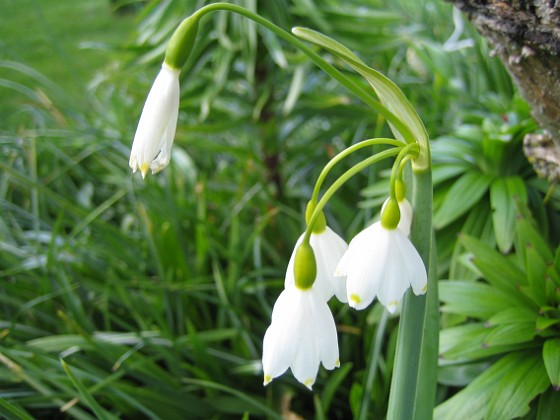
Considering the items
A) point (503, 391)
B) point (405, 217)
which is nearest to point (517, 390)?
point (503, 391)

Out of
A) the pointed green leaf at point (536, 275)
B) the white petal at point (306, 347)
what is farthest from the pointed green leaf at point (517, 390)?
the white petal at point (306, 347)

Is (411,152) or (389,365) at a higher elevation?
(411,152)

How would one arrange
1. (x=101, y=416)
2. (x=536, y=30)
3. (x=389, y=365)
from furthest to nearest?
(x=389, y=365) < (x=101, y=416) < (x=536, y=30)

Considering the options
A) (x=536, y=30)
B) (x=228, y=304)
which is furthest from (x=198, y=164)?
(x=536, y=30)

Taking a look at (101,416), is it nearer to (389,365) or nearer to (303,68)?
(389,365)

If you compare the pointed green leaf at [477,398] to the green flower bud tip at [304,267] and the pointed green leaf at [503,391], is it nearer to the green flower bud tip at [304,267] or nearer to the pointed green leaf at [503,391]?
the pointed green leaf at [503,391]

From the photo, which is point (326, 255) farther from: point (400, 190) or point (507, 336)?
point (507, 336)

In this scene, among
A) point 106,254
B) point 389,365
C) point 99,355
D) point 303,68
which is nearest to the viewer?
point 389,365
